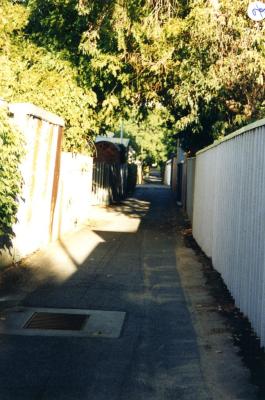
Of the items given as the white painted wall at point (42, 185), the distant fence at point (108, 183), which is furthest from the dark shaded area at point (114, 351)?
the distant fence at point (108, 183)

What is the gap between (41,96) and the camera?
47.0ft

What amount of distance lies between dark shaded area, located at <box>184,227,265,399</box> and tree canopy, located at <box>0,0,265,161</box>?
18.6 feet

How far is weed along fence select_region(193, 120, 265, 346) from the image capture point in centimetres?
607

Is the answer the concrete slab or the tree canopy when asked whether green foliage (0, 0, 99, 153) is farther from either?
the concrete slab

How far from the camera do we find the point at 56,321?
680 centimetres

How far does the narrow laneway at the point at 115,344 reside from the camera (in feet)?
15.3

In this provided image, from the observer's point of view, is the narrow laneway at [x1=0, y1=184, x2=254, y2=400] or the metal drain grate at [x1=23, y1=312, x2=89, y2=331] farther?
the metal drain grate at [x1=23, y1=312, x2=89, y2=331]

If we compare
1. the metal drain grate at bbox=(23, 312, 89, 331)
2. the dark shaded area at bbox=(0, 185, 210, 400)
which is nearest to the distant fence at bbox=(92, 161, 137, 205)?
the dark shaded area at bbox=(0, 185, 210, 400)

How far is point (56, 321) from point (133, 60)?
10371mm

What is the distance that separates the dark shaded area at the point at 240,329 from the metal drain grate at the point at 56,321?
1933 millimetres

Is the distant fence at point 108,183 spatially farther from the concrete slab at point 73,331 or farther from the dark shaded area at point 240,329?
the concrete slab at point 73,331

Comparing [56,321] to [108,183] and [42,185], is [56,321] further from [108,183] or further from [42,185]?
[108,183]

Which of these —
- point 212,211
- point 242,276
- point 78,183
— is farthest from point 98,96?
point 242,276

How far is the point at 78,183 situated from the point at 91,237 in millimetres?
2779
